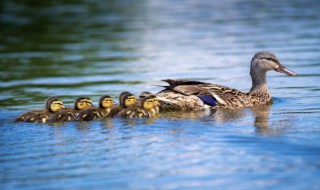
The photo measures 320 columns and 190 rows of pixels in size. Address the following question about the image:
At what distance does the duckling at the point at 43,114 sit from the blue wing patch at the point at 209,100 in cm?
191

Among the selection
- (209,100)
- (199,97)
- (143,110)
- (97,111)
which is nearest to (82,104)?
(97,111)

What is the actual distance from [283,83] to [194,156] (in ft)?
19.5

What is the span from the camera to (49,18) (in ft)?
88.7

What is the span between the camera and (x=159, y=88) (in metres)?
14.5

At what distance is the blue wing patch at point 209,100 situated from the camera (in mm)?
11672

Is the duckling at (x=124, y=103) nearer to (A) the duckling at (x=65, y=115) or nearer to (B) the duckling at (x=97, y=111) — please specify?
(B) the duckling at (x=97, y=111)

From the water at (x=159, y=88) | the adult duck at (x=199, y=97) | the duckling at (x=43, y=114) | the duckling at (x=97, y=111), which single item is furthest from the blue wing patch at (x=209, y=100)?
the duckling at (x=43, y=114)

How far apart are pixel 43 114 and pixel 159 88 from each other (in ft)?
12.9

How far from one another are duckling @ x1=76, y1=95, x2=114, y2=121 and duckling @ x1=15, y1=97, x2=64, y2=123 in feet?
1.20

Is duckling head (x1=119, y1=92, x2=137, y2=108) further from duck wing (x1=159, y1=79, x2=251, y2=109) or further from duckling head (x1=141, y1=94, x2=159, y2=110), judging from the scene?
duck wing (x1=159, y1=79, x2=251, y2=109)

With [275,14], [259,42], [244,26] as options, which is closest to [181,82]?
[259,42]

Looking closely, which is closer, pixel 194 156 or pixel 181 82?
pixel 194 156

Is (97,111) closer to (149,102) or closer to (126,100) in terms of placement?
(126,100)

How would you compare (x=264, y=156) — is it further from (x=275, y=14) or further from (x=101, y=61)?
(x=275, y=14)
